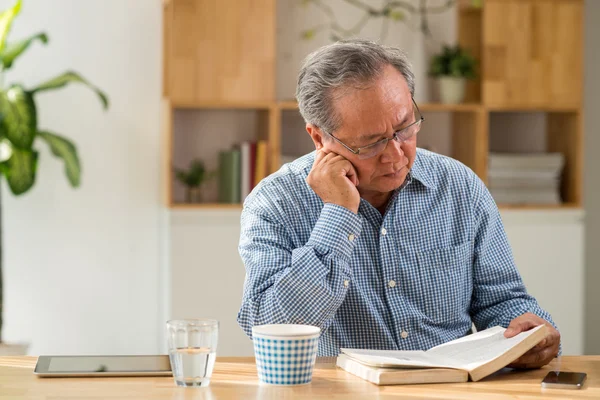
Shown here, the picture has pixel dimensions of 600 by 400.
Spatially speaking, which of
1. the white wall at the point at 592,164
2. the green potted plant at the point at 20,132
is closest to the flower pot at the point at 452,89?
the white wall at the point at 592,164

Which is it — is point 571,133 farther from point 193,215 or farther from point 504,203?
point 193,215

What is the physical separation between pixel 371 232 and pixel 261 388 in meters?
0.69

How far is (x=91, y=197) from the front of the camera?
155 inches

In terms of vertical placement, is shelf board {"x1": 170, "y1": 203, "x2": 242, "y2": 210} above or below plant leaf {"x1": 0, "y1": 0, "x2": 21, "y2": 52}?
below

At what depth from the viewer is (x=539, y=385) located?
139cm

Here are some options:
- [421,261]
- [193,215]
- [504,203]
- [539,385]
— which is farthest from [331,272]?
[504,203]

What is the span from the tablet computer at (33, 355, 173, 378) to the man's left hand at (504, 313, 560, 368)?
619mm

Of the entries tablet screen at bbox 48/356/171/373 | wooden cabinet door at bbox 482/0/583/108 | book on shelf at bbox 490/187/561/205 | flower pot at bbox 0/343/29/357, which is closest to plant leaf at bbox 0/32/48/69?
flower pot at bbox 0/343/29/357

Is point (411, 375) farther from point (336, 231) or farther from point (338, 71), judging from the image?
point (338, 71)

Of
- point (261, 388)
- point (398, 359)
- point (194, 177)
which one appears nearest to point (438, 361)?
point (398, 359)

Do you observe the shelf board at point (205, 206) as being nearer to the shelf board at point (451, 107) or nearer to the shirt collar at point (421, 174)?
the shelf board at point (451, 107)

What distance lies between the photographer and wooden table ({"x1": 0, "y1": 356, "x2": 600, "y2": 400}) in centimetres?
130

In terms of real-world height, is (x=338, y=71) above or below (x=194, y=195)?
above

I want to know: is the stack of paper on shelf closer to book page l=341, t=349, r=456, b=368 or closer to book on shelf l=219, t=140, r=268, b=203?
book on shelf l=219, t=140, r=268, b=203
